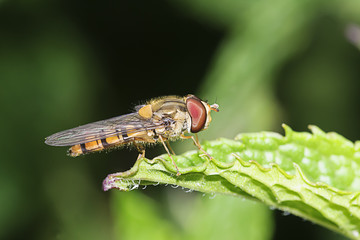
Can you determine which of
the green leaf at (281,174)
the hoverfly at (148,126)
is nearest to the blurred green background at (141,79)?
the hoverfly at (148,126)

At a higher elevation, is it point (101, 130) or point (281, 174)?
point (281, 174)

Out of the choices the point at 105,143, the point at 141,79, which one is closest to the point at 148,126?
the point at 105,143

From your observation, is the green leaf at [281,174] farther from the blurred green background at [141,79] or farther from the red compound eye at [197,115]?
the blurred green background at [141,79]

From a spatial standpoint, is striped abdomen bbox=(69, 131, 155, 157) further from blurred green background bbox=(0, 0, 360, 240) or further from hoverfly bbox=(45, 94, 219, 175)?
blurred green background bbox=(0, 0, 360, 240)

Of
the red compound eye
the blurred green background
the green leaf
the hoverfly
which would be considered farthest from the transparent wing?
the blurred green background

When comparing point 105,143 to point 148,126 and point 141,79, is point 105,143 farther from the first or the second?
point 141,79

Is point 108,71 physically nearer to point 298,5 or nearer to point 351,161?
point 298,5
